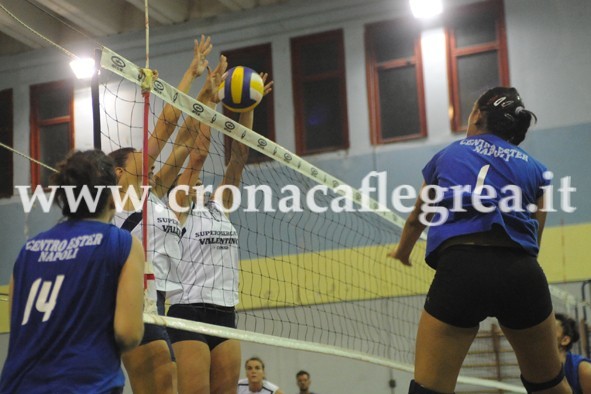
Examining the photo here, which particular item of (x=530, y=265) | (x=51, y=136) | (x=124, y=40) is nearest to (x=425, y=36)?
(x=124, y=40)

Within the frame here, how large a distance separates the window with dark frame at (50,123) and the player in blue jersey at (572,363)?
1029cm

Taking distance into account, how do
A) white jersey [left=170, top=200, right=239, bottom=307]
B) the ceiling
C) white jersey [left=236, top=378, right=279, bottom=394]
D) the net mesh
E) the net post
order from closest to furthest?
the net post, white jersey [left=170, top=200, right=239, bottom=307], white jersey [left=236, top=378, right=279, bottom=394], the net mesh, the ceiling

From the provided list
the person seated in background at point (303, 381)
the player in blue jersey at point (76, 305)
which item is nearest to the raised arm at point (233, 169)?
the player in blue jersey at point (76, 305)

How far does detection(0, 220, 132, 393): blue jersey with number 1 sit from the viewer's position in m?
2.69

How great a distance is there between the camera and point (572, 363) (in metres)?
6.61

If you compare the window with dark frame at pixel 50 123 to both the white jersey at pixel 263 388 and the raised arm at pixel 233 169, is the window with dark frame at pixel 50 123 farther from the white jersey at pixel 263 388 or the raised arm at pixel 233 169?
the raised arm at pixel 233 169

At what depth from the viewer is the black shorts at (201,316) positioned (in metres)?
4.91

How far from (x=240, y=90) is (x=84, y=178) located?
2.78 m

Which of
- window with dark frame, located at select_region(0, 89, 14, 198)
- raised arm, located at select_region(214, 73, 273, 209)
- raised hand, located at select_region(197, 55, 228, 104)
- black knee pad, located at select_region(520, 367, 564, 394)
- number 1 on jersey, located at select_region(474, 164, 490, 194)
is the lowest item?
black knee pad, located at select_region(520, 367, 564, 394)

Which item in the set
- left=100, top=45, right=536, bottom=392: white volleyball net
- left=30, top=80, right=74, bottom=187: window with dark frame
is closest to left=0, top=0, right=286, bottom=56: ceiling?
left=30, top=80, right=74, bottom=187: window with dark frame

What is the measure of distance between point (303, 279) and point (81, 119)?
528 cm

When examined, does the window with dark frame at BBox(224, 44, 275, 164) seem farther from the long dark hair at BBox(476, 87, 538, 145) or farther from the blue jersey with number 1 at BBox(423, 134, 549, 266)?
the blue jersey with number 1 at BBox(423, 134, 549, 266)

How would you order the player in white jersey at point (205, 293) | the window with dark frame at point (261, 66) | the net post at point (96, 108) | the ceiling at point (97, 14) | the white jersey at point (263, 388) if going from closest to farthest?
the net post at point (96, 108) < the player in white jersey at point (205, 293) < the white jersey at point (263, 388) < the window with dark frame at point (261, 66) < the ceiling at point (97, 14)

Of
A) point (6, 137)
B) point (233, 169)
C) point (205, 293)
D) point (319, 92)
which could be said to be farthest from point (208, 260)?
point (6, 137)
